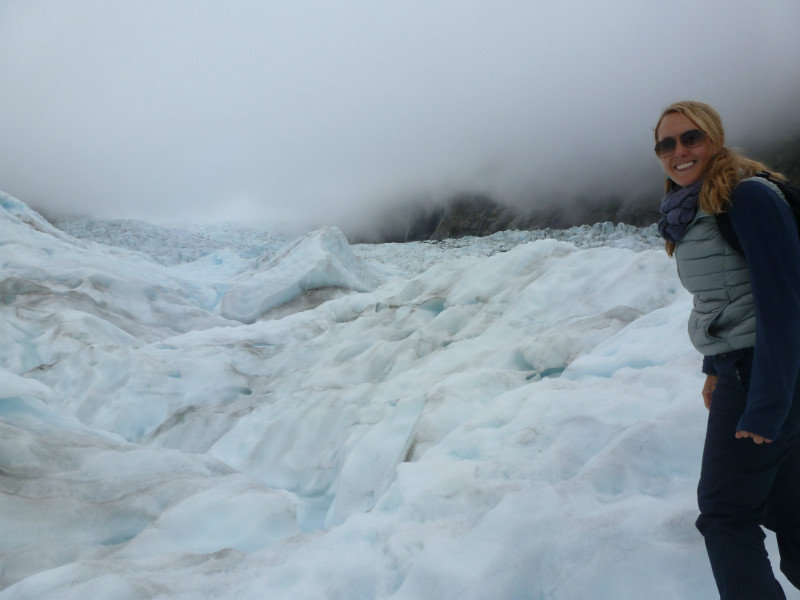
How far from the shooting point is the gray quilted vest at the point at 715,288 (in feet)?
4.51

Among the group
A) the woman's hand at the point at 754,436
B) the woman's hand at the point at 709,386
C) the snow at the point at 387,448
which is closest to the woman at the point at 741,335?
the woman's hand at the point at 754,436

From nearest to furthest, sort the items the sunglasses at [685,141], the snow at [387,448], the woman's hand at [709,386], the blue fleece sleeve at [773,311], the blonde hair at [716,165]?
the blue fleece sleeve at [773,311]
the blonde hair at [716,165]
the sunglasses at [685,141]
the woman's hand at [709,386]
the snow at [387,448]

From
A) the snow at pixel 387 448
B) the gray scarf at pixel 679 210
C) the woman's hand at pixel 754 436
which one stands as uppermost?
the gray scarf at pixel 679 210

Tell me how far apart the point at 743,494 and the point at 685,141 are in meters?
1.00

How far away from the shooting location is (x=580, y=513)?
7.08 feet

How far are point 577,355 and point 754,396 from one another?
3434 mm

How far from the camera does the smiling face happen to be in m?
1.47

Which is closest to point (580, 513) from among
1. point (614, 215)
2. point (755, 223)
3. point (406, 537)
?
point (406, 537)

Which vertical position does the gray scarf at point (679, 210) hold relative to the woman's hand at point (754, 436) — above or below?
above

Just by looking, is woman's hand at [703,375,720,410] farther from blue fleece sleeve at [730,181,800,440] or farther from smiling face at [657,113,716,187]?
smiling face at [657,113,716,187]

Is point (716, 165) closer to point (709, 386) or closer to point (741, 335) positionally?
point (741, 335)

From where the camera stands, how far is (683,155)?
150 centimetres

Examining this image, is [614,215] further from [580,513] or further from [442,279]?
[580,513]

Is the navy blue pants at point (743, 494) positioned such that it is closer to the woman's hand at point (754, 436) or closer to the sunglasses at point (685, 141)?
the woman's hand at point (754, 436)
